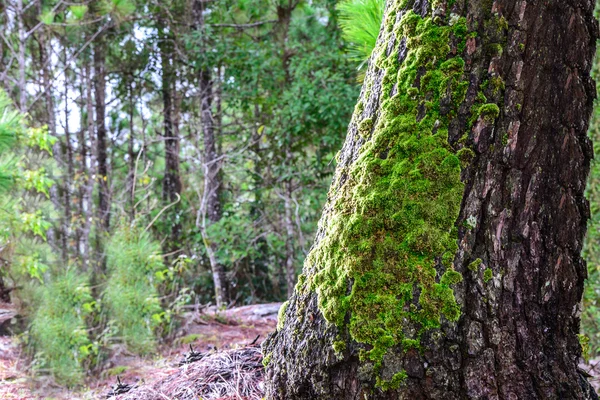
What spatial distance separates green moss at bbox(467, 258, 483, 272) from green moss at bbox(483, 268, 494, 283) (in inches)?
1.0

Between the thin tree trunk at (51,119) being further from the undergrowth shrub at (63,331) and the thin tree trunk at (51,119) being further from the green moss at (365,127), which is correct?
the green moss at (365,127)

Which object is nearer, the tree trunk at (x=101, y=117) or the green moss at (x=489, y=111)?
the green moss at (x=489, y=111)

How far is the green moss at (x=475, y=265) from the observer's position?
138cm

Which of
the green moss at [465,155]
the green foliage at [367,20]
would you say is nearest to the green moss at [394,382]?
the green moss at [465,155]

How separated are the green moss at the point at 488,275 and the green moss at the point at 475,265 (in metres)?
0.02

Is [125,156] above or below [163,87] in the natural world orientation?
below

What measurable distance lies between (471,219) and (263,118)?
8260 mm

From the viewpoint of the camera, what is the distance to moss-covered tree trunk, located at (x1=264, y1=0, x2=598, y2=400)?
137cm

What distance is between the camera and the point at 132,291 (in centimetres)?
517

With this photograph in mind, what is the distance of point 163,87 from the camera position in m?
10.6

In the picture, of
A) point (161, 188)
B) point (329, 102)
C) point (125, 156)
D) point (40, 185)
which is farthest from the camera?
point (125, 156)

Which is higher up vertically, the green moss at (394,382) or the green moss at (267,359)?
the green moss at (394,382)

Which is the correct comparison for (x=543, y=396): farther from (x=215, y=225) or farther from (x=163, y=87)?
(x=163, y=87)

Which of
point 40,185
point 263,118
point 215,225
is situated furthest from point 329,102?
point 40,185
